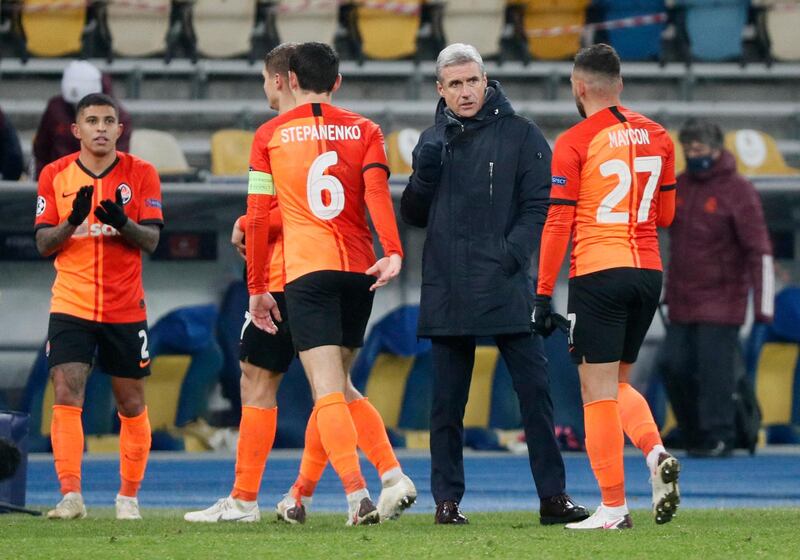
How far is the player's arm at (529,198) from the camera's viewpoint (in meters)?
6.62

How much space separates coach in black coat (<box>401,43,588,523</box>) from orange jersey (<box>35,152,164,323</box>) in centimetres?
154

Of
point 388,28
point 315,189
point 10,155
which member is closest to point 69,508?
point 315,189

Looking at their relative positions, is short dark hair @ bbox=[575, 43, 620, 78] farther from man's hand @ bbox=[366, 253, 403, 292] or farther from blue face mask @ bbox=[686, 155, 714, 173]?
blue face mask @ bbox=[686, 155, 714, 173]

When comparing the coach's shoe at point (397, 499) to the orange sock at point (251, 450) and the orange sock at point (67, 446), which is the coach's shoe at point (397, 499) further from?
the orange sock at point (67, 446)

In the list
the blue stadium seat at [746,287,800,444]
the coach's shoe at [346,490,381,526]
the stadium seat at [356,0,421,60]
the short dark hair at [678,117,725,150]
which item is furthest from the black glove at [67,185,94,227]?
the stadium seat at [356,0,421,60]

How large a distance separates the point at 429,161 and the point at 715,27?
1079 cm

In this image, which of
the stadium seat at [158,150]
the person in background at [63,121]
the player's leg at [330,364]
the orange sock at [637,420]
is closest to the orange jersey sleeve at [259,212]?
the player's leg at [330,364]

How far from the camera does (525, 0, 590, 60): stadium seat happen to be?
16594 mm

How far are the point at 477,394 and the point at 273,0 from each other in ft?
17.7

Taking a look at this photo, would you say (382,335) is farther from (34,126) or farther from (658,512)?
(658,512)

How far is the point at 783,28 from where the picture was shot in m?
16.8

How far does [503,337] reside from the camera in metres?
6.71

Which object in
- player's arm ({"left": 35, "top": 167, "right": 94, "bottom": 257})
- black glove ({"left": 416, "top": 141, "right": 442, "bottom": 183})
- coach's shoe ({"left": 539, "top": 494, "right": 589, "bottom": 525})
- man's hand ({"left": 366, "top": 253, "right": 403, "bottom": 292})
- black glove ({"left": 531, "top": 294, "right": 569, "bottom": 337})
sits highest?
black glove ({"left": 416, "top": 141, "right": 442, "bottom": 183})

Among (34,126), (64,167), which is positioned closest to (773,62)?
(34,126)
